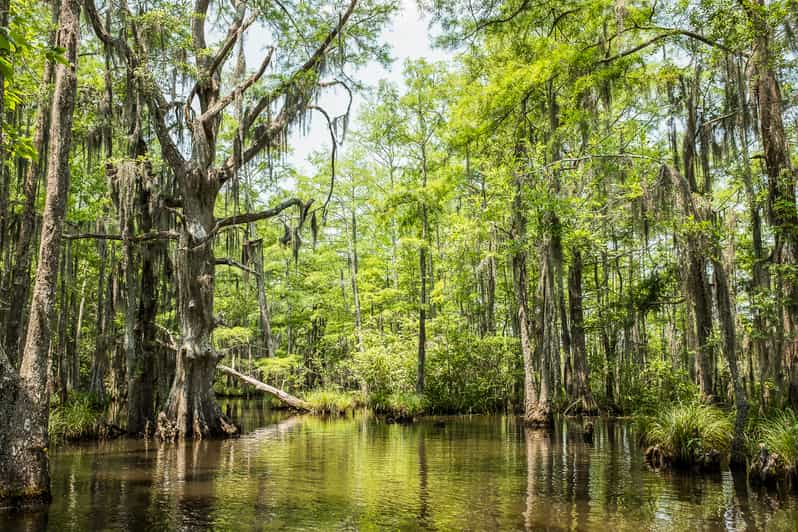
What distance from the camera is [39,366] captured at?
7852mm

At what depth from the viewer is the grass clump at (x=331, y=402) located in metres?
25.2

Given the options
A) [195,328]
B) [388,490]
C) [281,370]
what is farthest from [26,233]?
[281,370]

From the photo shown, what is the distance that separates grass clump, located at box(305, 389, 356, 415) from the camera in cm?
2519

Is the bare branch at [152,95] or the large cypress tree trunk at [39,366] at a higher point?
the bare branch at [152,95]

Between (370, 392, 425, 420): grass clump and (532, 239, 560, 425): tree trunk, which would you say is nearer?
(532, 239, 560, 425): tree trunk

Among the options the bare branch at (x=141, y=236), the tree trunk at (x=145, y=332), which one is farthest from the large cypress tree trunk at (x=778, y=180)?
the tree trunk at (x=145, y=332)

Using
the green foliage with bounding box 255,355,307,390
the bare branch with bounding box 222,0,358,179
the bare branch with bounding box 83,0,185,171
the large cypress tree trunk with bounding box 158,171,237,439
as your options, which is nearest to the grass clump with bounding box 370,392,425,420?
the green foliage with bounding box 255,355,307,390

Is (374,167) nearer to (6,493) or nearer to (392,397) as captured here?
(392,397)

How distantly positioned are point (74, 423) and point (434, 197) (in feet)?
50.3

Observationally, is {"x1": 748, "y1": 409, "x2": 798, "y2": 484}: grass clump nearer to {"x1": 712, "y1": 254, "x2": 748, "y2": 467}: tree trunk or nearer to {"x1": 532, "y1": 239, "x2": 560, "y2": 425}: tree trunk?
{"x1": 712, "y1": 254, "x2": 748, "y2": 467}: tree trunk

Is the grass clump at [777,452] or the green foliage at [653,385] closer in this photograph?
the grass clump at [777,452]

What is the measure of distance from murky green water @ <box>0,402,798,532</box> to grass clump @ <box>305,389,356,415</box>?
32.2 feet

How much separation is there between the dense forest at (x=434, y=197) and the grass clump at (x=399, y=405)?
0.49 feet

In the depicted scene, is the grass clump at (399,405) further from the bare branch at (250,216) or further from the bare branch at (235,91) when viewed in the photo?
the bare branch at (235,91)
